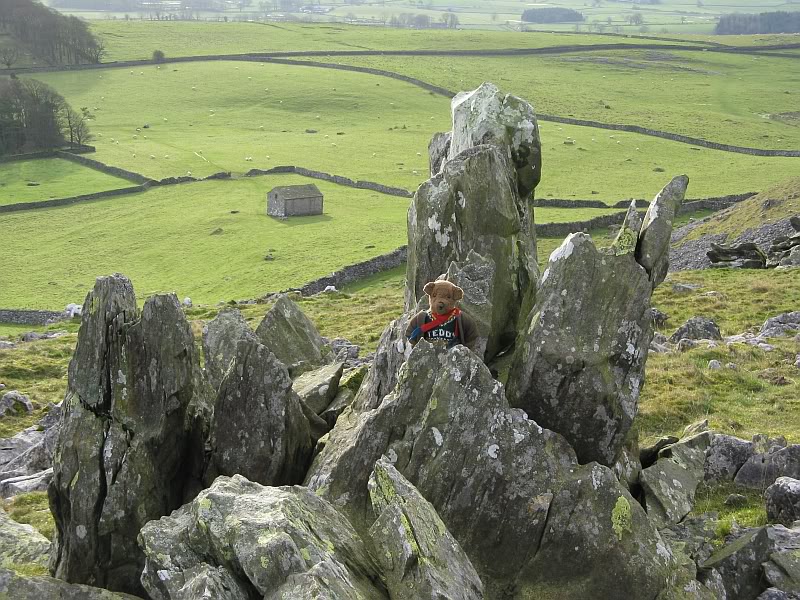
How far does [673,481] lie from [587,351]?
148 inches

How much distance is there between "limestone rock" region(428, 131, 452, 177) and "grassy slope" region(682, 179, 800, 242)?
45.8 meters

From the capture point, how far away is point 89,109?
561 ft

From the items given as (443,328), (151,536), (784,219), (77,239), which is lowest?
(77,239)

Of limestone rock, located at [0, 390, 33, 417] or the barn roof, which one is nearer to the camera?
limestone rock, located at [0, 390, 33, 417]

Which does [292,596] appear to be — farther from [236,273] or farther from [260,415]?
[236,273]

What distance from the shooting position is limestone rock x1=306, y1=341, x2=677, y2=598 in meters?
15.9

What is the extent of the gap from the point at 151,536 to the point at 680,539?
34.0ft

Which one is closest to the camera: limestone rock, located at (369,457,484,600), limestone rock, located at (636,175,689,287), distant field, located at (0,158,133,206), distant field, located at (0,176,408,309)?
limestone rock, located at (369,457,484,600)

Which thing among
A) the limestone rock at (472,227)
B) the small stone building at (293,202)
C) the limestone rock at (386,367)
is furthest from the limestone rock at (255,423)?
the small stone building at (293,202)

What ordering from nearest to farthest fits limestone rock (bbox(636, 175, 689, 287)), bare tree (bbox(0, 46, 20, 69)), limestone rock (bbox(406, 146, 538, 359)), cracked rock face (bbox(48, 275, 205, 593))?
cracked rock face (bbox(48, 275, 205, 593)), limestone rock (bbox(636, 175, 689, 287)), limestone rock (bbox(406, 146, 538, 359)), bare tree (bbox(0, 46, 20, 69))

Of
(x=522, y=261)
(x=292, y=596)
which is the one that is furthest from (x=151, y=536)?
(x=522, y=261)

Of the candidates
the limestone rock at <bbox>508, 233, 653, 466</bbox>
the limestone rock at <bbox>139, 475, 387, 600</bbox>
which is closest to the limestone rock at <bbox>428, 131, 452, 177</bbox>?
the limestone rock at <bbox>508, 233, 653, 466</bbox>

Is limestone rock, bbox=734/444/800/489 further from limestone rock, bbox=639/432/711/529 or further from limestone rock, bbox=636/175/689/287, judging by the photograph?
limestone rock, bbox=636/175/689/287

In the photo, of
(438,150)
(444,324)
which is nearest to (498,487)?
(444,324)
